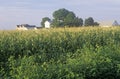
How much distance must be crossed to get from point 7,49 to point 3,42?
30 centimetres

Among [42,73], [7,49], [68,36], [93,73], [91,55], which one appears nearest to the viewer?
[42,73]

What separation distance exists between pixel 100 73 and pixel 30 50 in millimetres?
5568

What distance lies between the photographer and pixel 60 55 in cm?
1248

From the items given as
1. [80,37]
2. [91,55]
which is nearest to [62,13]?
[80,37]

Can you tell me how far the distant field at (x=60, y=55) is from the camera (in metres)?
7.41

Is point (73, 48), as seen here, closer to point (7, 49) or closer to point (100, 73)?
point (7, 49)

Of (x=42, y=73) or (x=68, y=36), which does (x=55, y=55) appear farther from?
(x=42, y=73)

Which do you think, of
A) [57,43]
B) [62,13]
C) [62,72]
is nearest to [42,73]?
[62,72]

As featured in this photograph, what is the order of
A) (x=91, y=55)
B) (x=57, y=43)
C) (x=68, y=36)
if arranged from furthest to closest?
(x=68, y=36) < (x=57, y=43) < (x=91, y=55)

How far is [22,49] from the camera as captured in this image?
13.0 m

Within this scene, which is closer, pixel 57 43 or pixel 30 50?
pixel 30 50

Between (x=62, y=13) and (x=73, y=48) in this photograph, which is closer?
(x=73, y=48)

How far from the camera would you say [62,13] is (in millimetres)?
43344

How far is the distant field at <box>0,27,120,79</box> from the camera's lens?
7406 mm
